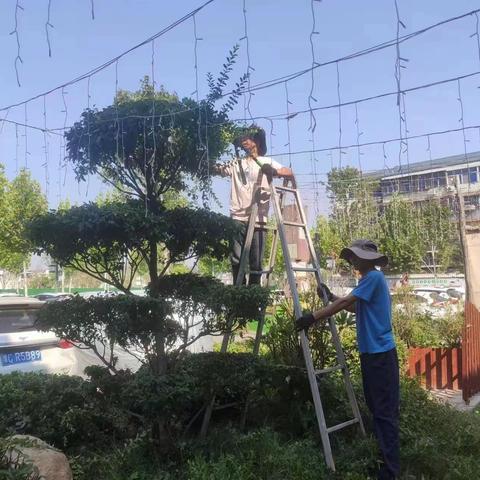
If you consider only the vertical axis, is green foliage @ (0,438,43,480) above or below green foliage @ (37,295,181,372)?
below

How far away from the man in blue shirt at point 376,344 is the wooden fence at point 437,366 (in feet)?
13.1

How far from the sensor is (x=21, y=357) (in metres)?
5.79

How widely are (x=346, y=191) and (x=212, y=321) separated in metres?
6.11

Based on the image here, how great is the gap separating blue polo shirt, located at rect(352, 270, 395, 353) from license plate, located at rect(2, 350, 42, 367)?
150 inches

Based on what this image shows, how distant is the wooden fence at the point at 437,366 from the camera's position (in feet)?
24.3

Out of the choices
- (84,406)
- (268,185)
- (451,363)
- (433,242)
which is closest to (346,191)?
(451,363)

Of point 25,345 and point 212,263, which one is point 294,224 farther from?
point 25,345

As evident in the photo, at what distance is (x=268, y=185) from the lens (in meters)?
4.42

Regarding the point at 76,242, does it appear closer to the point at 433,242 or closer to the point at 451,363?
the point at 451,363

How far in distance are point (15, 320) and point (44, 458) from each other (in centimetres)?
296

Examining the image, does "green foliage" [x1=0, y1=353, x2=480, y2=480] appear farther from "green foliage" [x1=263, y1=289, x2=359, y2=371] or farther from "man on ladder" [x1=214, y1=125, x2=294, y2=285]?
"man on ladder" [x1=214, y1=125, x2=294, y2=285]

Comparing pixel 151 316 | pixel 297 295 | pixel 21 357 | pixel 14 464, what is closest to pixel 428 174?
pixel 297 295

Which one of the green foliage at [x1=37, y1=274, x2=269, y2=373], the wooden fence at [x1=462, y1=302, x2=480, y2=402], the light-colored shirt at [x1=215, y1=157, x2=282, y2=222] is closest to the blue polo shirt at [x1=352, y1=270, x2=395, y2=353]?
the green foliage at [x1=37, y1=274, x2=269, y2=373]

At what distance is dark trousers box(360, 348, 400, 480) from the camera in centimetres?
346
